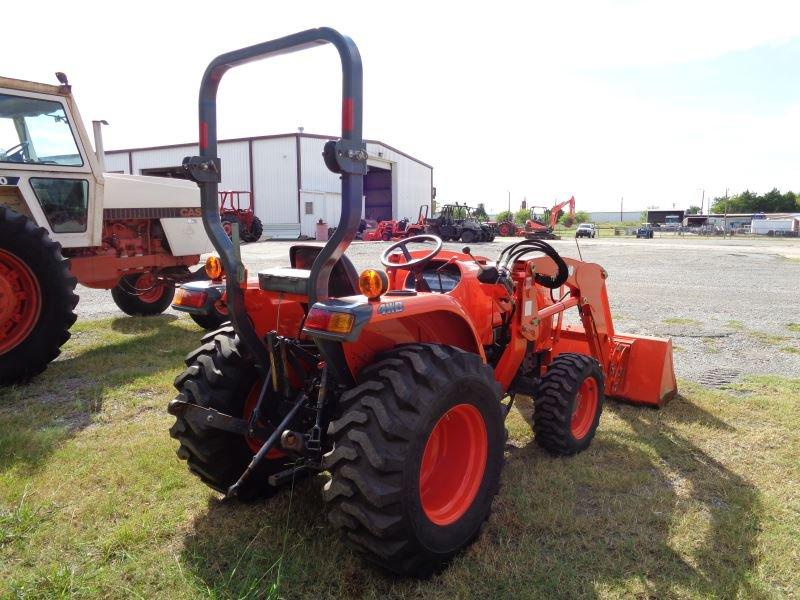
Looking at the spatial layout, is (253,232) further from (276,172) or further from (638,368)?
(638,368)

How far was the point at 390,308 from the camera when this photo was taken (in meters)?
2.43

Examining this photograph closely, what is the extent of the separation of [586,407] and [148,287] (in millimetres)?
6418

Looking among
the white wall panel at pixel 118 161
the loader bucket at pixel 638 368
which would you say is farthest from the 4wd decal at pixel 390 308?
the white wall panel at pixel 118 161

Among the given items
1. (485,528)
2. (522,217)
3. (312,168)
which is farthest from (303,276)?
(522,217)

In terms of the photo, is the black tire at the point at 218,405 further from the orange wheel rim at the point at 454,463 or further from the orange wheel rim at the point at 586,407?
the orange wheel rim at the point at 586,407

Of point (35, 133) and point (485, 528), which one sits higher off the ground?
point (35, 133)

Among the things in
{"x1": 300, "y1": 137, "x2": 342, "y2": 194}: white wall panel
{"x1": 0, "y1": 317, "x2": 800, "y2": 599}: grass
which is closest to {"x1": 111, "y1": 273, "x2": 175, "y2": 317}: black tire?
{"x1": 0, "y1": 317, "x2": 800, "y2": 599}: grass

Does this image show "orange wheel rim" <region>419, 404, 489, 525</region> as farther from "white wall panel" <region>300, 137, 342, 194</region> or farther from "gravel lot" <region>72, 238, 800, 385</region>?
"white wall panel" <region>300, 137, 342, 194</region>

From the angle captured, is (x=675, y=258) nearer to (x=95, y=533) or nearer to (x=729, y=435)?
(x=729, y=435)

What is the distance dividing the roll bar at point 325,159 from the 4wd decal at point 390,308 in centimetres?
24

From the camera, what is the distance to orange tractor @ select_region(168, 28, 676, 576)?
223 cm

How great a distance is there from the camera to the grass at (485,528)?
245 cm

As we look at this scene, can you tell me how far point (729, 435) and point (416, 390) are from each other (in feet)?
9.50

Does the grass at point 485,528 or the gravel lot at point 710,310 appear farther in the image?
the gravel lot at point 710,310
